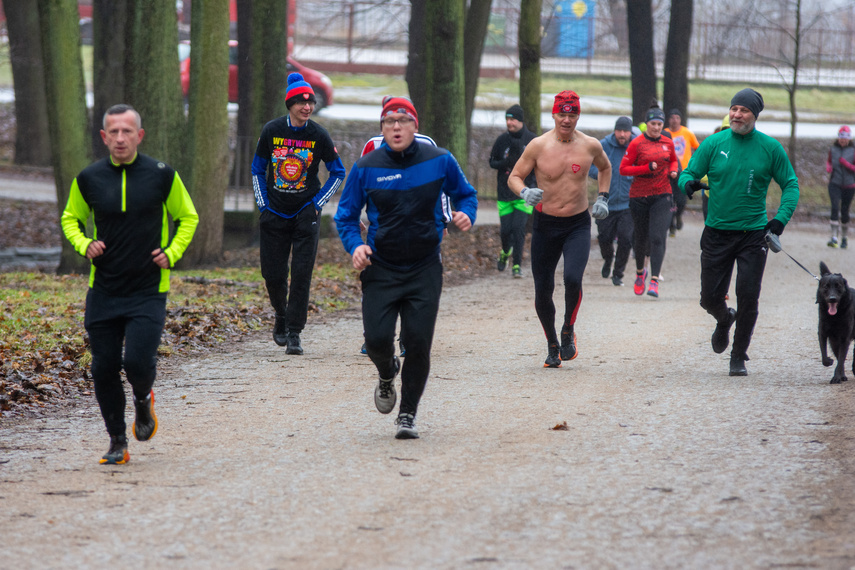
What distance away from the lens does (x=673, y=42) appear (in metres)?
24.8

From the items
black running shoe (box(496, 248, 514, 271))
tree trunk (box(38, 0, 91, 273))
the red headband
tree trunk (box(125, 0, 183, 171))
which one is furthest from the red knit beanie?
tree trunk (box(38, 0, 91, 273))

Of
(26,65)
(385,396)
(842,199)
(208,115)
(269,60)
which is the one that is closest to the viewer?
(385,396)

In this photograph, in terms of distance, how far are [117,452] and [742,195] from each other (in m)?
5.06

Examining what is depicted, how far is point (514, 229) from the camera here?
1455 cm

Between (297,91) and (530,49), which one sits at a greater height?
(530,49)

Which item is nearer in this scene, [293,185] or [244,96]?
[293,185]

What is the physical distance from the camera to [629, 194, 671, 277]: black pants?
1274 centimetres

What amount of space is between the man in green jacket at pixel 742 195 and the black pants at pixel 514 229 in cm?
607

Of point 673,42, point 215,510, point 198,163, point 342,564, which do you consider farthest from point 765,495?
point 673,42

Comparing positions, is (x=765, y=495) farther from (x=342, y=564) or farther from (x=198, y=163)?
(x=198, y=163)

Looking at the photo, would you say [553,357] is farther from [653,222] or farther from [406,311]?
[653,222]

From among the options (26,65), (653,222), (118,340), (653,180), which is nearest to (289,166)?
(118,340)

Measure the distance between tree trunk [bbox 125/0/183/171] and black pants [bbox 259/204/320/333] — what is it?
598 centimetres

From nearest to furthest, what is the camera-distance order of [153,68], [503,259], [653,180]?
[653,180] → [153,68] → [503,259]
